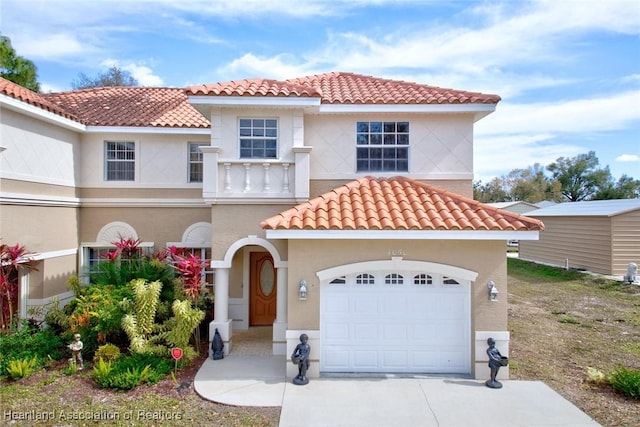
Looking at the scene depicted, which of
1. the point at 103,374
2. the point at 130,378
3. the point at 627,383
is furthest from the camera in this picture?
the point at 103,374

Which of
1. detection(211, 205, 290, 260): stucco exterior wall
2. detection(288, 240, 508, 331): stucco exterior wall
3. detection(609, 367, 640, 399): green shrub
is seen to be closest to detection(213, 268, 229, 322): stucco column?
detection(211, 205, 290, 260): stucco exterior wall

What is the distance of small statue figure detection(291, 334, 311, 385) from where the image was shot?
8203 millimetres

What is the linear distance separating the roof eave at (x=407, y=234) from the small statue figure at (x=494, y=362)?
2.39 meters

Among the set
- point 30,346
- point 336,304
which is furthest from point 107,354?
point 336,304

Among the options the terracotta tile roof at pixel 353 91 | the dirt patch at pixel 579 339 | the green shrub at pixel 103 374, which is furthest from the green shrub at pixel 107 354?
the dirt patch at pixel 579 339

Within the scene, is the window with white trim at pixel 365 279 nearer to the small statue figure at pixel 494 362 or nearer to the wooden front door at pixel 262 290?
the small statue figure at pixel 494 362

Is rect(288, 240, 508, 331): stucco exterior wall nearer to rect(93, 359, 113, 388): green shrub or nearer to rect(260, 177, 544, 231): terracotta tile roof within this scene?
rect(260, 177, 544, 231): terracotta tile roof

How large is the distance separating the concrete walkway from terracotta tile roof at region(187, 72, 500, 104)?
283 inches

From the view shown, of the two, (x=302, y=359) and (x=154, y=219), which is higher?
(x=154, y=219)

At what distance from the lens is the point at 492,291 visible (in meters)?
8.54

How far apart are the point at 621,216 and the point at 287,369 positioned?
2087cm

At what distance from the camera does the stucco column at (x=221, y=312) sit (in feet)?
33.4

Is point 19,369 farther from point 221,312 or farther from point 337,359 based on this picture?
point 337,359

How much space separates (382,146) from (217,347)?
7.37 m
